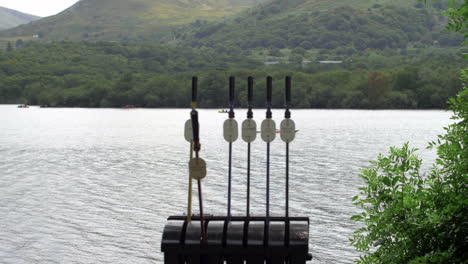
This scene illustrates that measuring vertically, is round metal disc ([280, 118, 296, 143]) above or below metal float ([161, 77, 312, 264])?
above

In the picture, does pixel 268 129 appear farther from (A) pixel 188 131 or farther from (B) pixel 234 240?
(B) pixel 234 240

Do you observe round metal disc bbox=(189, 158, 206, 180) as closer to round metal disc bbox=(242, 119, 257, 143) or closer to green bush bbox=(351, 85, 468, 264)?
round metal disc bbox=(242, 119, 257, 143)

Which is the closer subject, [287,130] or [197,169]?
[197,169]

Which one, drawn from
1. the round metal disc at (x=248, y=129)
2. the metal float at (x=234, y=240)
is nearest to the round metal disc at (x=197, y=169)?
the metal float at (x=234, y=240)

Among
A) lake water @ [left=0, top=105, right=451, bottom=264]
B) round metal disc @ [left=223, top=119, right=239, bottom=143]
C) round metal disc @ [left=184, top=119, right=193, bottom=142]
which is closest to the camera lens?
round metal disc @ [left=184, top=119, right=193, bottom=142]

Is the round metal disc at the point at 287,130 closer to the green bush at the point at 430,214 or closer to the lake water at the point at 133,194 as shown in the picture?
the green bush at the point at 430,214

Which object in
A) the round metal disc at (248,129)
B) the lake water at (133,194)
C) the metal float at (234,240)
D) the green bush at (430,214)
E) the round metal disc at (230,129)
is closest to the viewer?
the green bush at (430,214)

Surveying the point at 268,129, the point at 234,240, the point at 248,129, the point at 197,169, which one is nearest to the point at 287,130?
the point at 268,129

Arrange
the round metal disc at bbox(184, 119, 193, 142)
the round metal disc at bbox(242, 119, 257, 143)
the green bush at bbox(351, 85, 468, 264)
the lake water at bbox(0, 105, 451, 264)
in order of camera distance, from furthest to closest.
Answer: the lake water at bbox(0, 105, 451, 264), the round metal disc at bbox(242, 119, 257, 143), the round metal disc at bbox(184, 119, 193, 142), the green bush at bbox(351, 85, 468, 264)

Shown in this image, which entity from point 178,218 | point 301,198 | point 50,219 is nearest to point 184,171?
point 301,198

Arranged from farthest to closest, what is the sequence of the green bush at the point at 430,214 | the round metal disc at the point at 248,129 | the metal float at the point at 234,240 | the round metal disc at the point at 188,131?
the round metal disc at the point at 248,129 → the round metal disc at the point at 188,131 → the metal float at the point at 234,240 → the green bush at the point at 430,214

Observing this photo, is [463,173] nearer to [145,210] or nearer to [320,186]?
[145,210]

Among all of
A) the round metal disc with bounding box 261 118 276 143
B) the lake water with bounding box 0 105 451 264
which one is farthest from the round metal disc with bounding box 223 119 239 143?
the lake water with bounding box 0 105 451 264

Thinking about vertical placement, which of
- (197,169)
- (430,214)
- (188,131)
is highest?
(188,131)
